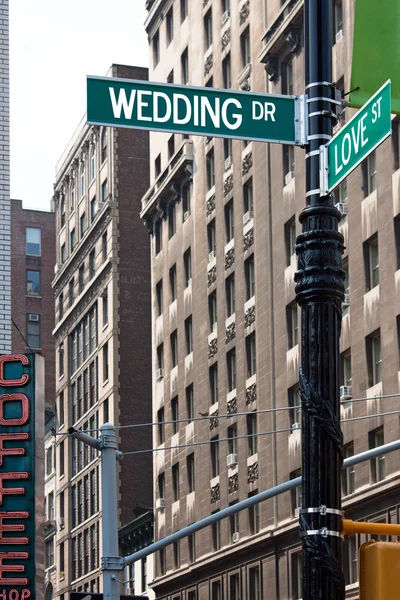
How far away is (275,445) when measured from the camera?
62219 millimetres

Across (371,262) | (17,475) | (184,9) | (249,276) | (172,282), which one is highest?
(184,9)

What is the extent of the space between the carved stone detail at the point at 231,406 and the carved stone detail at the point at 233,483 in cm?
303

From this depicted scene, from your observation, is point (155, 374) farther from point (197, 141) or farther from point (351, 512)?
point (351, 512)

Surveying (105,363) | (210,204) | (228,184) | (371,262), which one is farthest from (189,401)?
(371,262)

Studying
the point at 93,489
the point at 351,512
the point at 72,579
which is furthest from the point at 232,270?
the point at 72,579

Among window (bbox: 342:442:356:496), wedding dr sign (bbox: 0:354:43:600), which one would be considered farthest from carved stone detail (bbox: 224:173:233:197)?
wedding dr sign (bbox: 0:354:43:600)

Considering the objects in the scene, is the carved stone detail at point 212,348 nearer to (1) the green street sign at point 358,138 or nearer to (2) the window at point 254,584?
(2) the window at point 254,584

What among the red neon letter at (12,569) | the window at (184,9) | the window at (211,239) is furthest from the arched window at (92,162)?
the red neon letter at (12,569)

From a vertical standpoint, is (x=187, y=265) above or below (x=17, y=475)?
above

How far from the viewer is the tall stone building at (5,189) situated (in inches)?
1115

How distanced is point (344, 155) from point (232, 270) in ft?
196

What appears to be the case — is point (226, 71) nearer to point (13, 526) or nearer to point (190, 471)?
point (190, 471)

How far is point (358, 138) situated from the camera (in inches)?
381

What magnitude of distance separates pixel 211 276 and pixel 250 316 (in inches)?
249
